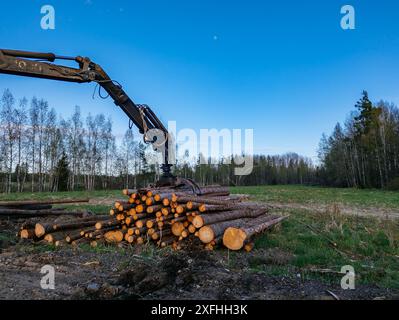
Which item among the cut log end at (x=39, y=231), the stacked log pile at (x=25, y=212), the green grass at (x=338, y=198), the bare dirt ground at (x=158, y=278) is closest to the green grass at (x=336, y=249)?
the bare dirt ground at (x=158, y=278)

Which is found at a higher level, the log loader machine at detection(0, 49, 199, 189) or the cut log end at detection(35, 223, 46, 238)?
the log loader machine at detection(0, 49, 199, 189)

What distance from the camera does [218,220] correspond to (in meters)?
7.04

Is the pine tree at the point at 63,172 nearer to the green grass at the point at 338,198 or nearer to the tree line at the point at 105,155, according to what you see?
the tree line at the point at 105,155

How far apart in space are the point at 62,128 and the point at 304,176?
65.2 metres

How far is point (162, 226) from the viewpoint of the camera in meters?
7.30

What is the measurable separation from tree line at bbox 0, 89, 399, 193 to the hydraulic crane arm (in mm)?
34422

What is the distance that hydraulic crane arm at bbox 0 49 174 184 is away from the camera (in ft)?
24.5

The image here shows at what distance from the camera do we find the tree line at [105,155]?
132 feet

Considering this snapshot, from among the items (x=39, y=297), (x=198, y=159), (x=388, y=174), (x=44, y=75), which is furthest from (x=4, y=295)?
(x=198, y=159)

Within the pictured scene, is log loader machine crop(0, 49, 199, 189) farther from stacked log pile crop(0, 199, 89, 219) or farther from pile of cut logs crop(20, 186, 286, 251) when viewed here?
stacked log pile crop(0, 199, 89, 219)

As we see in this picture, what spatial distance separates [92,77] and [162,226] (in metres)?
4.61

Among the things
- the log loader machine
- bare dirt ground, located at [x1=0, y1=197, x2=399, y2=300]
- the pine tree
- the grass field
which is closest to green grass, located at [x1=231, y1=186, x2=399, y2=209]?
the grass field

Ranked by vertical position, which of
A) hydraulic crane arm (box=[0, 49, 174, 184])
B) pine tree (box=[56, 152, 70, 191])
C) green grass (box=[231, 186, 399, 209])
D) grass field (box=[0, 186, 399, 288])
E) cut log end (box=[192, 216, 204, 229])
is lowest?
green grass (box=[231, 186, 399, 209])
